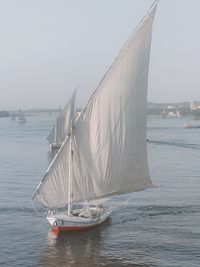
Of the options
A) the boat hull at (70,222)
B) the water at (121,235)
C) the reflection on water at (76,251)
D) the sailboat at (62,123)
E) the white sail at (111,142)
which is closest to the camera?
the reflection on water at (76,251)

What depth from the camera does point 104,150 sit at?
1666 inches

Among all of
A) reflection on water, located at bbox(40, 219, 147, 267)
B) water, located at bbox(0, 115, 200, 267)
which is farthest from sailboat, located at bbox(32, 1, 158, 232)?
water, located at bbox(0, 115, 200, 267)

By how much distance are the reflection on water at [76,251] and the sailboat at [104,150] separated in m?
0.89

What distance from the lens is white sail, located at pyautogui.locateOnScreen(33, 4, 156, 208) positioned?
134 feet

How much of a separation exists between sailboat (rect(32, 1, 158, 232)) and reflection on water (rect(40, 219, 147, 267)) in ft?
2.91

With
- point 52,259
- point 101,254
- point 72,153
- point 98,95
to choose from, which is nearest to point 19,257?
point 52,259

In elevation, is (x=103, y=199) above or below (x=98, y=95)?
below

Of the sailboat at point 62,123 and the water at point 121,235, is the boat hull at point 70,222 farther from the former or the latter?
the sailboat at point 62,123

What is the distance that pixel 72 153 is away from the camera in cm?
4231

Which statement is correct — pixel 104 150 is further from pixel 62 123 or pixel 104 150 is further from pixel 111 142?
pixel 62 123

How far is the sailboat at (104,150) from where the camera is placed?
135 feet

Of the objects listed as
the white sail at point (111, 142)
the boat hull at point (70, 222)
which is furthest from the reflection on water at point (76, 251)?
the white sail at point (111, 142)

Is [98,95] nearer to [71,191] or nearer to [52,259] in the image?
[71,191]

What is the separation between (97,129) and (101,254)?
32.3 ft
